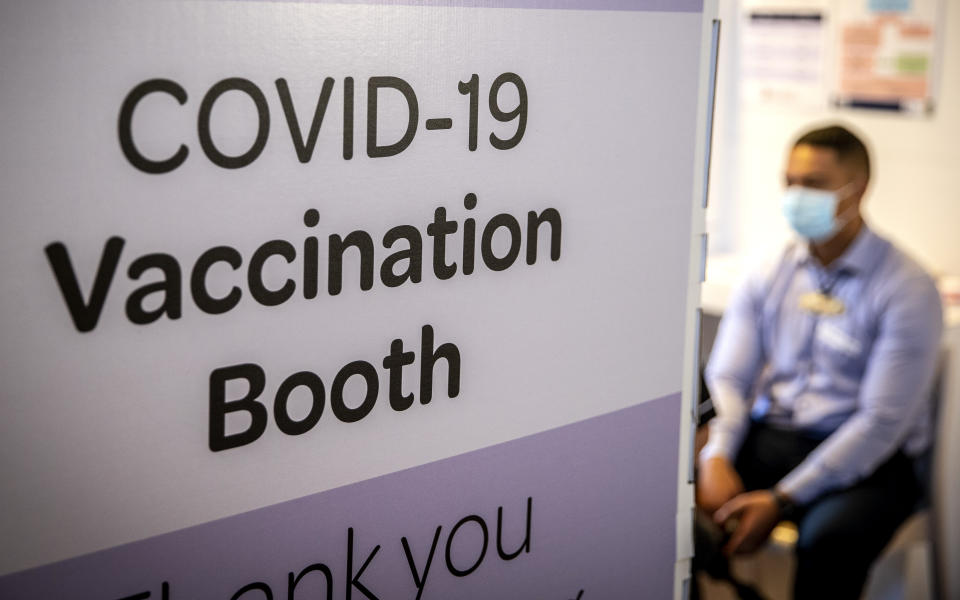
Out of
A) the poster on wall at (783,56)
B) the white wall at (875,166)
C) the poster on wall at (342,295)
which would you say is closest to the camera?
the poster on wall at (342,295)

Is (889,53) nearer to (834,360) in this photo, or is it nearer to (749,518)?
(834,360)

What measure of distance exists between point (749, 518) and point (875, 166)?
1.47 meters

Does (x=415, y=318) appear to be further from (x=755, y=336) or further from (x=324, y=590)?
(x=755, y=336)

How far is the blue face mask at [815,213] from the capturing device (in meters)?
2.64

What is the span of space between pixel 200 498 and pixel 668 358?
0.55m

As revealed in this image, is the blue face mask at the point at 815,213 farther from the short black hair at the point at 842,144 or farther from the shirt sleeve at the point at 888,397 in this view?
the shirt sleeve at the point at 888,397

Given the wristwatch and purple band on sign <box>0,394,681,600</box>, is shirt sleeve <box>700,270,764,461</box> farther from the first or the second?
purple band on sign <box>0,394,681,600</box>

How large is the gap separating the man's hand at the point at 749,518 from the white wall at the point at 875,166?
1.21m

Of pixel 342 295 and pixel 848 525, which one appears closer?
pixel 342 295

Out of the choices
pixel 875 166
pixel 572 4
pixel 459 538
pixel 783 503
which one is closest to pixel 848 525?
pixel 783 503

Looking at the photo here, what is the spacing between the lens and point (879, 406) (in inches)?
95.4

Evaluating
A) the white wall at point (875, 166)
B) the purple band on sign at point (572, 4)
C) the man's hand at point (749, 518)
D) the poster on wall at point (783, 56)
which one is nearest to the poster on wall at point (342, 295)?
the purple band on sign at point (572, 4)

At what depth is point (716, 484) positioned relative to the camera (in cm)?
251

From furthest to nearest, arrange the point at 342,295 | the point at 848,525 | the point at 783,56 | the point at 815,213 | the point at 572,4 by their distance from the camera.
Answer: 1. the point at 783,56
2. the point at 815,213
3. the point at 848,525
4. the point at 572,4
5. the point at 342,295
